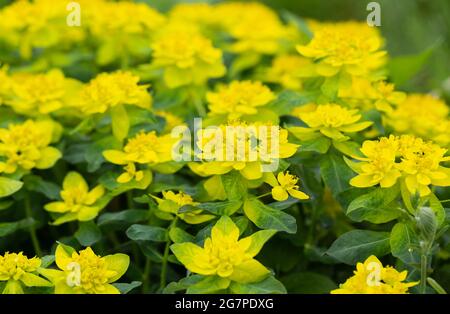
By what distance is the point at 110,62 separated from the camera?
167 cm

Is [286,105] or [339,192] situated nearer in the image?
[339,192]

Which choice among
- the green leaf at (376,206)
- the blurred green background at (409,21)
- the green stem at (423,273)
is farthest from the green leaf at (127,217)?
the blurred green background at (409,21)

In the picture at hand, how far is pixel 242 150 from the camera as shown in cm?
105

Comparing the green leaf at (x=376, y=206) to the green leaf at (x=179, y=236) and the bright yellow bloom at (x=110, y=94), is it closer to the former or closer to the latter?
the green leaf at (x=179, y=236)

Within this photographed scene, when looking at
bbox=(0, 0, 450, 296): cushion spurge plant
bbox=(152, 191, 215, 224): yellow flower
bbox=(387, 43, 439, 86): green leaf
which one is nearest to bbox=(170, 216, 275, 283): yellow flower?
bbox=(0, 0, 450, 296): cushion spurge plant

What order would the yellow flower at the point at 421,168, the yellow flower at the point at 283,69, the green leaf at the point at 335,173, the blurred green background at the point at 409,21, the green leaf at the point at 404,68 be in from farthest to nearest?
the blurred green background at the point at 409,21 < the green leaf at the point at 404,68 < the yellow flower at the point at 283,69 < the green leaf at the point at 335,173 < the yellow flower at the point at 421,168

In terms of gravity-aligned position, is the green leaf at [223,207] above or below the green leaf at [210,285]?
above

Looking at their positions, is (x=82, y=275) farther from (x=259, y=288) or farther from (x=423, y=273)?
(x=423, y=273)

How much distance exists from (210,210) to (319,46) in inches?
16.0

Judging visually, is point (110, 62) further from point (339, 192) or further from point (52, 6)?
point (339, 192)

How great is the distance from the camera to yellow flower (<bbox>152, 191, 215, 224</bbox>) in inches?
43.1

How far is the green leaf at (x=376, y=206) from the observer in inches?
41.1

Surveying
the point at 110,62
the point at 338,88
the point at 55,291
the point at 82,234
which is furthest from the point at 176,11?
the point at 55,291

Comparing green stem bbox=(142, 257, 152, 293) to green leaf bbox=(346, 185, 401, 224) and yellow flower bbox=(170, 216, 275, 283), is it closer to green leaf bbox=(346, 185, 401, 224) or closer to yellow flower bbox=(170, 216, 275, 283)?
yellow flower bbox=(170, 216, 275, 283)
